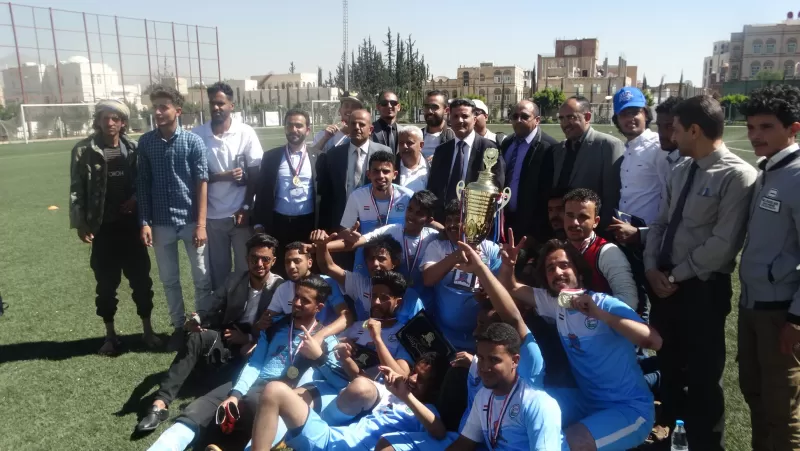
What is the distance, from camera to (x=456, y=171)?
5.33 metres

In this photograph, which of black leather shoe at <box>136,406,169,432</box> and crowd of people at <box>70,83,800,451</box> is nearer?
crowd of people at <box>70,83,800,451</box>

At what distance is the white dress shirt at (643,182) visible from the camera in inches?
187

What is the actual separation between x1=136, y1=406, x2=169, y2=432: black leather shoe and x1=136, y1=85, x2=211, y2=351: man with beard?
114 centimetres

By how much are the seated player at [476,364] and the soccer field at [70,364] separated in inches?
69.4

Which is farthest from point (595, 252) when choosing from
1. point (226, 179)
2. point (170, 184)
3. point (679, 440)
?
point (170, 184)

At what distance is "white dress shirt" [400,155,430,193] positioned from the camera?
18.0 ft

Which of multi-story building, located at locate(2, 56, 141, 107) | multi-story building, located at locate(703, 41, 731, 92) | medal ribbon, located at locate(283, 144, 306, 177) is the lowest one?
medal ribbon, located at locate(283, 144, 306, 177)

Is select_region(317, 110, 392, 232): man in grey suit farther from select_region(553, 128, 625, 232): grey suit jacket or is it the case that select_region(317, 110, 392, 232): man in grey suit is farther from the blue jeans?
select_region(553, 128, 625, 232): grey suit jacket

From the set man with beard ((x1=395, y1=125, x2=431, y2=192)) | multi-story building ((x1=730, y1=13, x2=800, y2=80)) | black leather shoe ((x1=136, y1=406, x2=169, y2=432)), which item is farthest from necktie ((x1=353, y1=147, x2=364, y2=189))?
multi-story building ((x1=730, y1=13, x2=800, y2=80))

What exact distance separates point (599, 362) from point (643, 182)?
6.50 ft

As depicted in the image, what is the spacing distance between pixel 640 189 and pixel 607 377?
1.99m

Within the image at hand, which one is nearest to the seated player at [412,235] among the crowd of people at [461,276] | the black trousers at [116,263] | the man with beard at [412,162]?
the crowd of people at [461,276]

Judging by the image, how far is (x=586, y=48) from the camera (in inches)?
4820

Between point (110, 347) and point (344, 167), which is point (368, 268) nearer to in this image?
point (344, 167)
